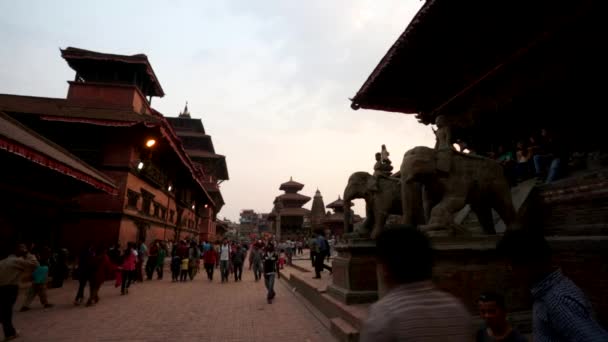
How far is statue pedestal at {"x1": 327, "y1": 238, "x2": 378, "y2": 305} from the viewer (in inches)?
236

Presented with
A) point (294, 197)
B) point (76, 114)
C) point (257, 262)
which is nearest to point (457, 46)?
Result: point (257, 262)

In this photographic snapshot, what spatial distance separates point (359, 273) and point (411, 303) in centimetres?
502

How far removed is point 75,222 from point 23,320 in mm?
7444

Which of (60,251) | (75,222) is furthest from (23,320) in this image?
(75,222)

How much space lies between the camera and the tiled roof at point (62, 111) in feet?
45.1

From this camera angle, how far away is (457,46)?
22.2 feet

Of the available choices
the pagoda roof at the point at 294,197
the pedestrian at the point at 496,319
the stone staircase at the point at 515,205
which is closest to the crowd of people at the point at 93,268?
the stone staircase at the point at 515,205

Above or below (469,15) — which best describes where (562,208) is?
below

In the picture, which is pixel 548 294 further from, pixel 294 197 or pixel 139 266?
pixel 294 197

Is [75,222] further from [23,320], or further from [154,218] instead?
[23,320]

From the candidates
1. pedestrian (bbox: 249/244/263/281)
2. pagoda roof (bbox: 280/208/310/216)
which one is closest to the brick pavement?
pedestrian (bbox: 249/244/263/281)

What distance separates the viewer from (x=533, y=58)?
242 inches

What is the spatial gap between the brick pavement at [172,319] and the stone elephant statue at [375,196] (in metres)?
2.28

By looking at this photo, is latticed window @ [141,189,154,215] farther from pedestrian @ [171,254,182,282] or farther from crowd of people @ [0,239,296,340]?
Answer: pedestrian @ [171,254,182,282]
